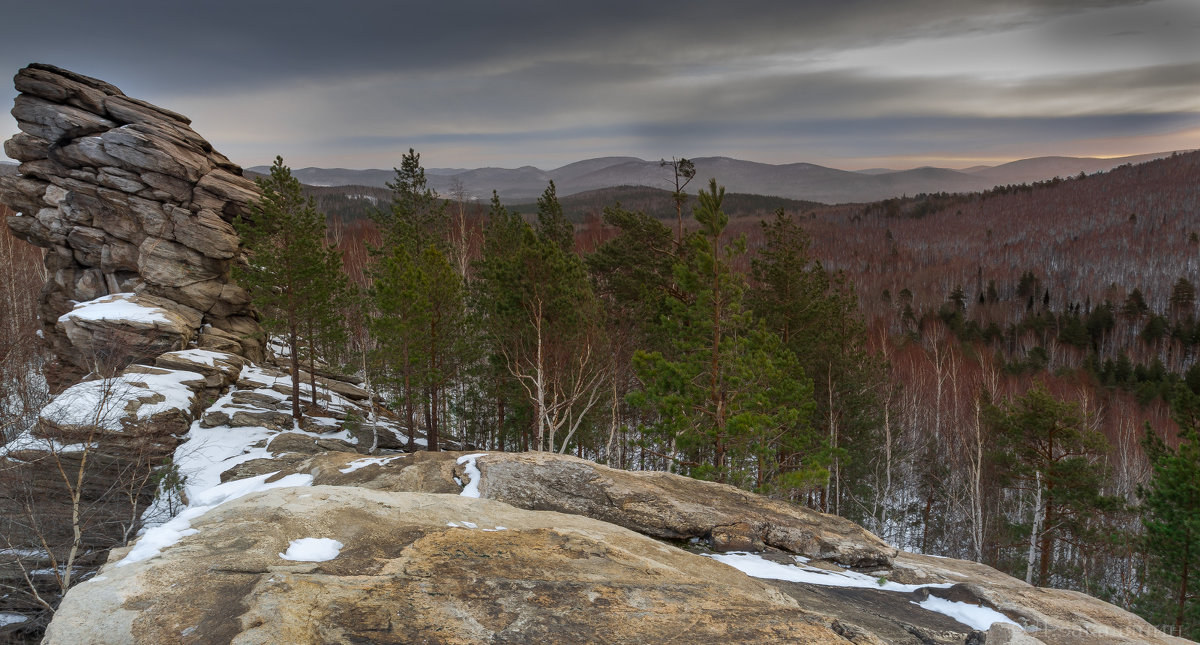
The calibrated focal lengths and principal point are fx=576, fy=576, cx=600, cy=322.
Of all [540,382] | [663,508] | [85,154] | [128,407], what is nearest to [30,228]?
[85,154]

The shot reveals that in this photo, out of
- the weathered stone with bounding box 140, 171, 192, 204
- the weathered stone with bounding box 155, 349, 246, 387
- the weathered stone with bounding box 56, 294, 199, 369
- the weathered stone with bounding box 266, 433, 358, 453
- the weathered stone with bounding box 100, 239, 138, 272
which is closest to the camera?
the weathered stone with bounding box 266, 433, 358, 453

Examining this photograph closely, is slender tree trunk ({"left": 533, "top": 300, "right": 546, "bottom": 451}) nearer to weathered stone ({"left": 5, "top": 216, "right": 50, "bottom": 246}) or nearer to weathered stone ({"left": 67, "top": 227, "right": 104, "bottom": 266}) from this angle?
weathered stone ({"left": 67, "top": 227, "right": 104, "bottom": 266})

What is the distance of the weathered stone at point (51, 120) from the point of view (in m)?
28.2

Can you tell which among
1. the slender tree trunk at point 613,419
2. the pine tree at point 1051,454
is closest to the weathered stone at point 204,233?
the slender tree trunk at point 613,419

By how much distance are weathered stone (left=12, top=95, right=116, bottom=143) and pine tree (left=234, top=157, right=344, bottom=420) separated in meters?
12.1

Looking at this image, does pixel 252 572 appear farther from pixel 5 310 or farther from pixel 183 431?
pixel 5 310

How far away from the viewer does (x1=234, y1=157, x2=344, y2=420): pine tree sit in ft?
74.3

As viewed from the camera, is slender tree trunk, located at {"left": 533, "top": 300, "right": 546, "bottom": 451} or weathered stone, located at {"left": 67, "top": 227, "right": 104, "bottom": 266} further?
weathered stone, located at {"left": 67, "top": 227, "right": 104, "bottom": 266}

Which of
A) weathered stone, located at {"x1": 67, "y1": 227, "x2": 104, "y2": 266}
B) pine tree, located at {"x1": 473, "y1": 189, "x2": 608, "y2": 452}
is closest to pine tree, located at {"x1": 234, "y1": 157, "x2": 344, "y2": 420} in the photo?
pine tree, located at {"x1": 473, "y1": 189, "x2": 608, "y2": 452}

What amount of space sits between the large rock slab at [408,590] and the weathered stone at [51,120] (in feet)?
105

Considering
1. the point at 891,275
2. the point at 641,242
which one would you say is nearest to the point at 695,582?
the point at 641,242

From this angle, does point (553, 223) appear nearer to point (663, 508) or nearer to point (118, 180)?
point (118, 180)

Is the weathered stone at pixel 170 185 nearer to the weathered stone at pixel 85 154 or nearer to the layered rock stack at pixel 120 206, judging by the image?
the layered rock stack at pixel 120 206

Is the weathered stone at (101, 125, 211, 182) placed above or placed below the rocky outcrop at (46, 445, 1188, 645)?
above
